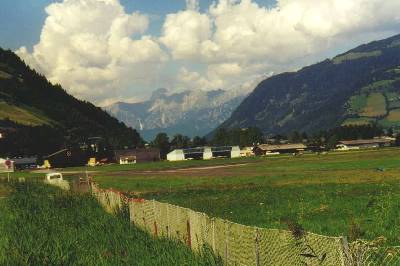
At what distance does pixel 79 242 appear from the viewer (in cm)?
1994

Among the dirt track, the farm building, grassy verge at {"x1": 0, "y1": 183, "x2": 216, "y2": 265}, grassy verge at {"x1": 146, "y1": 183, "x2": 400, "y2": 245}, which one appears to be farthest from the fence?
the dirt track

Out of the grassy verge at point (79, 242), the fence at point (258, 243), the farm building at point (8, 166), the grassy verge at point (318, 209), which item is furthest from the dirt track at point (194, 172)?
the fence at point (258, 243)

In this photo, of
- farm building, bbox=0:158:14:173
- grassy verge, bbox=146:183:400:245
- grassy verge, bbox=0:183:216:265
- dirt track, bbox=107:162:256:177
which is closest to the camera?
grassy verge, bbox=0:183:216:265

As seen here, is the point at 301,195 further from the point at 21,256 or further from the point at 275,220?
the point at 21,256

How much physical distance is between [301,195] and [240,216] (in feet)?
38.8

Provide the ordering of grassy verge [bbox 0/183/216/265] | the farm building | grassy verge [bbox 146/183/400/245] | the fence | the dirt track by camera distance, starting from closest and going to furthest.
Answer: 1. the fence
2. grassy verge [bbox 0/183/216/265]
3. grassy verge [bbox 146/183/400/245]
4. the farm building
5. the dirt track

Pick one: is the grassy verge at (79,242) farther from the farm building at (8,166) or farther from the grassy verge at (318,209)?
the farm building at (8,166)

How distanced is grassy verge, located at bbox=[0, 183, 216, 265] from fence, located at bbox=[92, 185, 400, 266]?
50 centimetres

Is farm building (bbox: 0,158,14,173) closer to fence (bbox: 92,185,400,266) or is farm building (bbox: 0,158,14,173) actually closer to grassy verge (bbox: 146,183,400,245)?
grassy verge (bbox: 146,183,400,245)

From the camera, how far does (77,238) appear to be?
814 inches

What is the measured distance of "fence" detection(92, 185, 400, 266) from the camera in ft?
29.7

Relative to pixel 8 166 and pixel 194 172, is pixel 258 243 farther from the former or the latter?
pixel 194 172

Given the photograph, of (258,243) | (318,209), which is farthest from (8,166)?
(258,243)

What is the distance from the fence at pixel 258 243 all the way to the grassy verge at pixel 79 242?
1.65 ft
